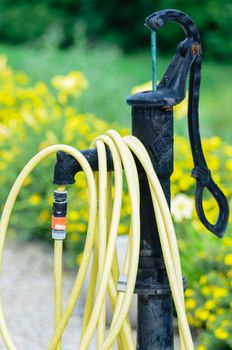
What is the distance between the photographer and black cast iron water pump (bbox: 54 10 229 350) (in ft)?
6.96

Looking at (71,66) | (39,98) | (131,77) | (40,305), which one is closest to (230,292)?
(40,305)

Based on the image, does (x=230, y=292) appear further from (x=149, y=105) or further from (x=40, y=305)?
(x=149, y=105)

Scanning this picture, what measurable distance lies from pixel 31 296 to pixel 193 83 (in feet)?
6.79

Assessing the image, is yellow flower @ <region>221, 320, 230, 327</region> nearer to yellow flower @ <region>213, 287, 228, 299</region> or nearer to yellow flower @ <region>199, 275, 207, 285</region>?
yellow flower @ <region>213, 287, 228, 299</region>

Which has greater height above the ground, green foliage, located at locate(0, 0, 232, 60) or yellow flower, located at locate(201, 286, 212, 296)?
green foliage, located at locate(0, 0, 232, 60)

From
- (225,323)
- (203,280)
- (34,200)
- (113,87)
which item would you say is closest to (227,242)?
(203,280)

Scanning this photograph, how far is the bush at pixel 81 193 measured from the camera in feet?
11.1

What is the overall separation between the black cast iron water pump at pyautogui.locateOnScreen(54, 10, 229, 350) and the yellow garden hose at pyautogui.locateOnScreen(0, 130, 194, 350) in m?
0.04

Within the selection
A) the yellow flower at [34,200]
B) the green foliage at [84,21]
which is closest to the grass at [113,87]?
the yellow flower at [34,200]

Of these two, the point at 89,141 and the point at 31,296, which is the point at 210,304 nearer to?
the point at 31,296

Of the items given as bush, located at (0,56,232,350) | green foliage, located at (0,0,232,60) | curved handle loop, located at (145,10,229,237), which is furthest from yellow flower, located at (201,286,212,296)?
green foliage, located at (0,0,232,60)

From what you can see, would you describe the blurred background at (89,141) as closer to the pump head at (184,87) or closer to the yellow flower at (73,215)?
the yellow flower at (73,215)

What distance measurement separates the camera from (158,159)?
2178 millimetres

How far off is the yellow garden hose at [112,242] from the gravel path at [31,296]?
1339 millimetres
